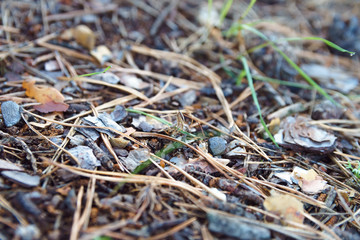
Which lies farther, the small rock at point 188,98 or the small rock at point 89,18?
the small rock at point 89,18

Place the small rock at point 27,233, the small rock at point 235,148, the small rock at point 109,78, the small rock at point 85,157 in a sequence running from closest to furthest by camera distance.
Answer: the small rock at point 27,233, the small rock at point 85,157, the small rock at point 235,148, the small rock at point 109,78

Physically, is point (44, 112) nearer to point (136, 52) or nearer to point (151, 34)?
point (136, 52)

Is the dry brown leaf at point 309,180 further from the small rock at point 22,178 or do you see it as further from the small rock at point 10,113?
the small rock at point 10,113

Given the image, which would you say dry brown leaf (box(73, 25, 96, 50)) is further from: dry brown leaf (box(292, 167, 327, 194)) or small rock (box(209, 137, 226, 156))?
dry brown leaf (box(292, 167, 327, 194))

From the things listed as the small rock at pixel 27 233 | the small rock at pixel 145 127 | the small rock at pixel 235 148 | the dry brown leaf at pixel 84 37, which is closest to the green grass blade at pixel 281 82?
the small rock at pixel 235 148

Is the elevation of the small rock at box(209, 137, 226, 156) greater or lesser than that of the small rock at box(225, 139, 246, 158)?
greater

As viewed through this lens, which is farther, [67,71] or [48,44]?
[48,44]

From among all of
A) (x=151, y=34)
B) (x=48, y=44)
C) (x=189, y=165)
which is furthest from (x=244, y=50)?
(x=48, y=44)

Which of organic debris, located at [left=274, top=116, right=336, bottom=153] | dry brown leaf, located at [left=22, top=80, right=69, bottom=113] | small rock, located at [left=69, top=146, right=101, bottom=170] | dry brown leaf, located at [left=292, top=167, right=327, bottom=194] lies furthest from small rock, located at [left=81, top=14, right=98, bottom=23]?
dry brown leaf, located at [left=292, top=167, right=327, bottom=194]
